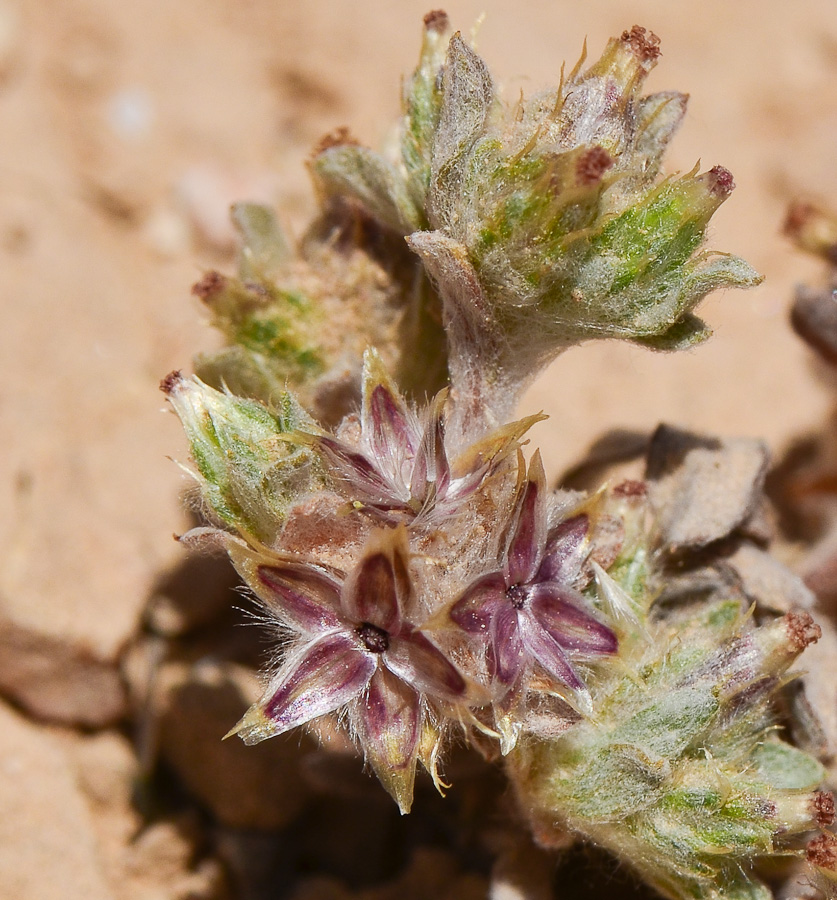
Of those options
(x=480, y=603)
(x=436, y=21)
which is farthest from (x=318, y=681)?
(x=436, y=21)

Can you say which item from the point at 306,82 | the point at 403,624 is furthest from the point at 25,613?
the point at 306,82

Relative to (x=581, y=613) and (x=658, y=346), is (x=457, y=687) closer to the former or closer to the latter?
(x=581, y=613)

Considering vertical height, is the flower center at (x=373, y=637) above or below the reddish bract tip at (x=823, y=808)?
below

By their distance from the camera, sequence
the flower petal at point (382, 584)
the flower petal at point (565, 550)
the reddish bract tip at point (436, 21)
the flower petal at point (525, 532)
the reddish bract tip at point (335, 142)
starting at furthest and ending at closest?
1. the reddish bract tip at point (335, 142)
2. the reddish bract tip at point (436, 21)
3. the flower petal at point (565, 550)
4. the flower petal at point (525, 532)
5. the flower petal at point (382, 584)

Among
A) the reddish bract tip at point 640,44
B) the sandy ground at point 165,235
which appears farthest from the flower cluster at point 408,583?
the sandy ground at point 165,235

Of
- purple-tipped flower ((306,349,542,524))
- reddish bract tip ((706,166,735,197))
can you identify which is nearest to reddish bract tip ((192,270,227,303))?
purple-tipped flower ((306,349,542,524))

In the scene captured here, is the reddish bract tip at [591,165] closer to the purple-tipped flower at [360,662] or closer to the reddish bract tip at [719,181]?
the reddish bract tip at [719,181]

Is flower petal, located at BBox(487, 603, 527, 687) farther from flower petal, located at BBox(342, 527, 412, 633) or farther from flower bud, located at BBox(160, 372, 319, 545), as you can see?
flower bud, located at BBox(160, 372, 319, 545)
